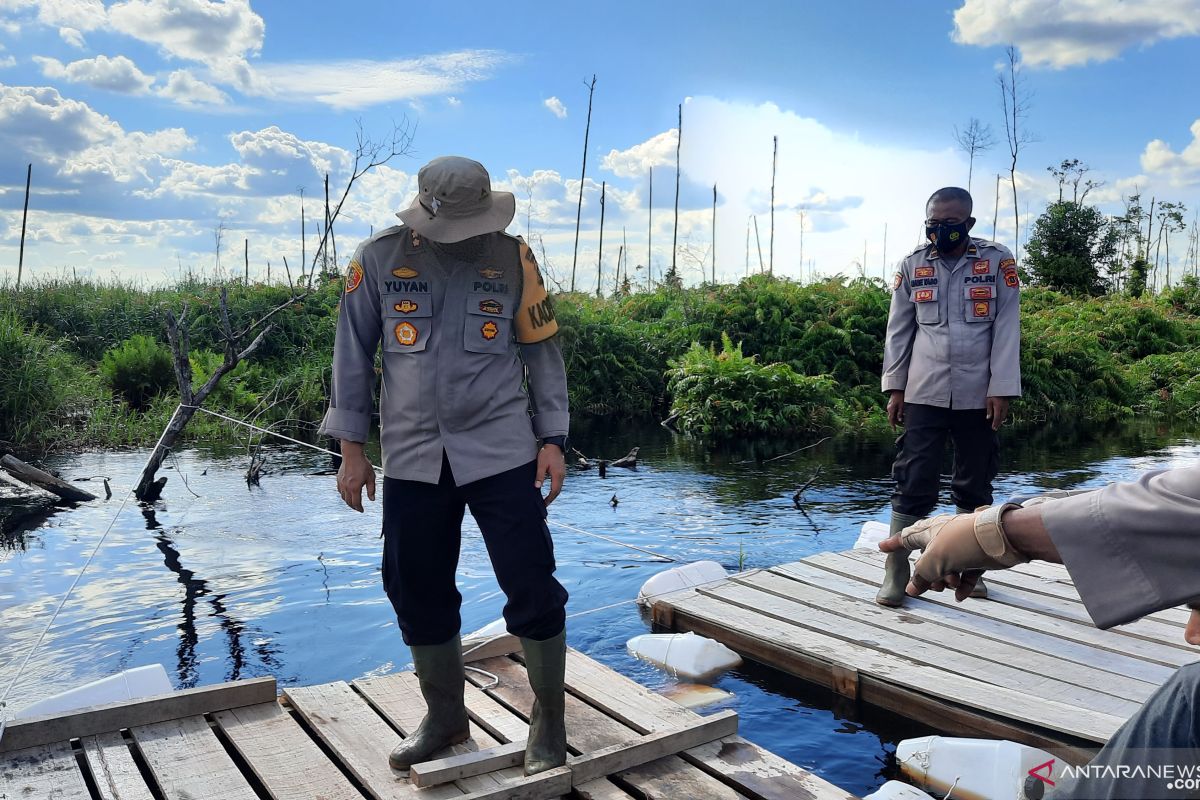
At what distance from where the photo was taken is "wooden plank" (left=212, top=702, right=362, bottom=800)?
9.41ft

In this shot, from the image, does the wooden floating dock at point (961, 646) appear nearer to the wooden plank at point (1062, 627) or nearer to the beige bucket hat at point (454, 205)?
the wooden plank at point (1062, 627)

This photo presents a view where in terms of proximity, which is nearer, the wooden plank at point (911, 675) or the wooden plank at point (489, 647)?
the wooden plank at point (911, 675)

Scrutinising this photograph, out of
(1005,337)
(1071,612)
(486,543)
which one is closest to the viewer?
(486,543)

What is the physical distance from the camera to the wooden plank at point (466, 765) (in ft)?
9.33

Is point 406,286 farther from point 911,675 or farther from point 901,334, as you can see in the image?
point 901,334

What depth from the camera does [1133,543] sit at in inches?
50.2

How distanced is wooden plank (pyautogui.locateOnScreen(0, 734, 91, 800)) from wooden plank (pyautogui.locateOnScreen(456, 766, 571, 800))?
1064 millimetres

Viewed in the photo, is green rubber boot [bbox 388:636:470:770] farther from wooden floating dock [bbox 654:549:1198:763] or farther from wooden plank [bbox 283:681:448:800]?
wooden floating dock [bbox 654:549:1198:763]

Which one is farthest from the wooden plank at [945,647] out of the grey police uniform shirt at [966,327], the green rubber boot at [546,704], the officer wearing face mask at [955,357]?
the green rubber boot at [546,704]

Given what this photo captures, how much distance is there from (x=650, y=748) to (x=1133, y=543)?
2073 mm

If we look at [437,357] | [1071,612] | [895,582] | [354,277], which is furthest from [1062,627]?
[354,277]

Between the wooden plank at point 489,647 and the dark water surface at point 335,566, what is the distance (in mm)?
825

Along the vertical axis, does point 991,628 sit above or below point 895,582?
below

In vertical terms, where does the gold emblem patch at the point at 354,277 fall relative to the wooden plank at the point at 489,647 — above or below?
above
